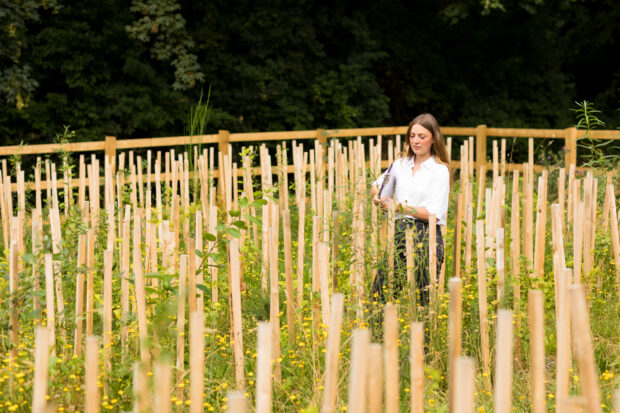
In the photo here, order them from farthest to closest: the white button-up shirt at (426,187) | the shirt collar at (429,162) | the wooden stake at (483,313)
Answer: the shirt collar at (429,162)
the white button-up shirt at (426,187)
the wooden stake at (483,313)

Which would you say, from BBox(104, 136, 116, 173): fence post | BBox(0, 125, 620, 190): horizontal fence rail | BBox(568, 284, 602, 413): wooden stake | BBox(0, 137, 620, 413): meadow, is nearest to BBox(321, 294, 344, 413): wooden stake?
BBox(0, 137, 620, 413): meadow

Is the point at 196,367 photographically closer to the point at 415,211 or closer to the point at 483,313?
the point at 483,313

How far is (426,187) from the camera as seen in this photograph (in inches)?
147

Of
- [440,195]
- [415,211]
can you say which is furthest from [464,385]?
[440,195]

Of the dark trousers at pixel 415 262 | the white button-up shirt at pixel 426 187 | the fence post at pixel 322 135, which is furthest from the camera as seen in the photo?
the fence post at pixel 322 135

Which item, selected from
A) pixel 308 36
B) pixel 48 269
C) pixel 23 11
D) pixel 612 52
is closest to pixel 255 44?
pixel 308 36

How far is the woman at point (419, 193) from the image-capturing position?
141 inches

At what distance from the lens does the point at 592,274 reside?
3.80 meters

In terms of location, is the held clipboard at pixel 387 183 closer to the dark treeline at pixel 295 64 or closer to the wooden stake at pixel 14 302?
the wooden stake at pixel 14 302

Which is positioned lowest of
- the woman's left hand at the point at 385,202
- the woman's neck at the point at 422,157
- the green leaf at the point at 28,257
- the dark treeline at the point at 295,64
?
the green leaf at the point at 28,257

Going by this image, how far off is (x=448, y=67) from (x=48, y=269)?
45.4 ft

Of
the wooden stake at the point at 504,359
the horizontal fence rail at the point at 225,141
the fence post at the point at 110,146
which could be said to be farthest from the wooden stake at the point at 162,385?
the fence post at the point at 110,146

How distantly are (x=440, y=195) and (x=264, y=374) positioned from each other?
2206 mm

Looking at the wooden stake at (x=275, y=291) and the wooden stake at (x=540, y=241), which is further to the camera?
the wooden stake at (x=540, y=241)
